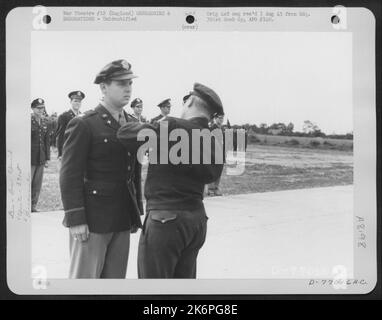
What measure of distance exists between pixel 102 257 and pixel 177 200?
0.40m

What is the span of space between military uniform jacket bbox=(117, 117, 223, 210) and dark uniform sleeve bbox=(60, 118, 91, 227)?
0.51 ft

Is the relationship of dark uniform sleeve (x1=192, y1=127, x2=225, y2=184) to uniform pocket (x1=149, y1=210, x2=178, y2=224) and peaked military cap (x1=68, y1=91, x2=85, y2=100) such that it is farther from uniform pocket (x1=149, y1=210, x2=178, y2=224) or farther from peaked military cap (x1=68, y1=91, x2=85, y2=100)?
peaked military cap (x1=68, y1=91, x2=85, y2=100)

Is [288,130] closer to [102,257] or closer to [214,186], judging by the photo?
[214,186]

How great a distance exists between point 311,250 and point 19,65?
1458 mm

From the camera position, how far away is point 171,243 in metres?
2.38

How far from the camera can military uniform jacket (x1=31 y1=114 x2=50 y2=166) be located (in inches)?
95.0

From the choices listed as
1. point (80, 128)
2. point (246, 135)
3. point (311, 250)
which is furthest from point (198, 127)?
point (311, 250)

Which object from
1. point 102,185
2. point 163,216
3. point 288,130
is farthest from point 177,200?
point 288,130

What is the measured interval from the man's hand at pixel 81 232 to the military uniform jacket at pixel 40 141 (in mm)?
306

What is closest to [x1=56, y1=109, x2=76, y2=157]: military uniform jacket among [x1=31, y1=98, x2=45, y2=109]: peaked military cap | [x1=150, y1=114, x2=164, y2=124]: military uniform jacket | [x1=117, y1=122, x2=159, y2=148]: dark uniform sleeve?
[x1=31, y1=98, x2=45, y2=109]: peaked military cap

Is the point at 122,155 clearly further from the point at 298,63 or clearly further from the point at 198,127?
the point at 298,63

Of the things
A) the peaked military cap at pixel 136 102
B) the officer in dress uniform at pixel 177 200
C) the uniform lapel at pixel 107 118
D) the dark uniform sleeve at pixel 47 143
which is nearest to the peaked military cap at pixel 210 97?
the officer in dress uniform at pixel 177 200
